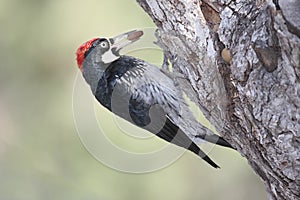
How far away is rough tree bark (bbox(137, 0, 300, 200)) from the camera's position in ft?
7.05

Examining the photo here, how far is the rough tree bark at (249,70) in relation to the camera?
2.15 meters

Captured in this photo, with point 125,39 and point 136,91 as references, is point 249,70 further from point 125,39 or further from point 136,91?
point 136,91

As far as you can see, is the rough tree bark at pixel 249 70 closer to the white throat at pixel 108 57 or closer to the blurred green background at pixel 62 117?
the white throat at pixel 108 57

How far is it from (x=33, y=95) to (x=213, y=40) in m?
4.22

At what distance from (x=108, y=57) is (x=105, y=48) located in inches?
3.0

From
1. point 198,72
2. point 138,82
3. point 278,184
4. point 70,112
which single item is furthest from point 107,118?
point 278,184

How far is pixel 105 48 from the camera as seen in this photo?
372cm

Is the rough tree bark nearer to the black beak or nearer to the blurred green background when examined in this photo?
the black beak

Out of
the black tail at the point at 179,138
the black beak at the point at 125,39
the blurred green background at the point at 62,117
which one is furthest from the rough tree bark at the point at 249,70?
the blurred green background at the point at 62,117

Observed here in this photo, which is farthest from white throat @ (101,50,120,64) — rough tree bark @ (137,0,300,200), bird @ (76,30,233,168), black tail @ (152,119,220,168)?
rough tree bark @ (137,0,300,200)

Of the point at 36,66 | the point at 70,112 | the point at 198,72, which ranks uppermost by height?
the point at 198,72

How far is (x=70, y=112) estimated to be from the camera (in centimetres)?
613

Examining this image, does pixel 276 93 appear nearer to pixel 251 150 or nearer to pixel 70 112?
pixel 251 150

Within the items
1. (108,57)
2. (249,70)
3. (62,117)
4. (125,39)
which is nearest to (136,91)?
(108,57)
